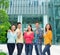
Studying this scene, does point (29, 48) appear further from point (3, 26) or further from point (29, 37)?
point (3, 26)

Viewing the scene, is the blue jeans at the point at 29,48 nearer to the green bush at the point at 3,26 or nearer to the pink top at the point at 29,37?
the pink top at the point at 29,37

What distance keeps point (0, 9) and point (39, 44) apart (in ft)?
13.6

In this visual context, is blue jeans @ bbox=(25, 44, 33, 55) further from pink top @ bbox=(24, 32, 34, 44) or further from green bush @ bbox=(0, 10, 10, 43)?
green bush @ bbox=(0, 10, 10, 43)

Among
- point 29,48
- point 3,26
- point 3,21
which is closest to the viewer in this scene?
point 29,48

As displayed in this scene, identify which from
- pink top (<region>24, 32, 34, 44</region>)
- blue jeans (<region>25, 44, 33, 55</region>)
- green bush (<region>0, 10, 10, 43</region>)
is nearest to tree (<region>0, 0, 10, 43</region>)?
green bush (<region>0, 10, 10, 43</region>)

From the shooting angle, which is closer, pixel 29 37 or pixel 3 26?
pixel 29 37

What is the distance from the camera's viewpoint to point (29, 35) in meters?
11.9

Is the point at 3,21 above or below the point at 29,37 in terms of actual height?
above

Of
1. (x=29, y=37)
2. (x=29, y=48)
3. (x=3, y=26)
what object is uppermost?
(x=3, y=26)

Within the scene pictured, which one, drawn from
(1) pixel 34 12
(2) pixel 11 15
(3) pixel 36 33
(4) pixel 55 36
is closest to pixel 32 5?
(1) pixel 34 12

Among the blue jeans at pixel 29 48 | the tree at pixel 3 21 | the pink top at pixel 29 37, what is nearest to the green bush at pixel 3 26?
the tree at pixel 3 21

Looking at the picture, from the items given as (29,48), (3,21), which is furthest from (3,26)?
(29,48)

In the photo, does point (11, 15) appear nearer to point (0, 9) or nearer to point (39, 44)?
point (0, 9)

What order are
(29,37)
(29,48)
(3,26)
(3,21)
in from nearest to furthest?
(29,37) → (29,48) → (3,26) → (3,21)
